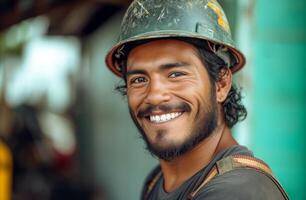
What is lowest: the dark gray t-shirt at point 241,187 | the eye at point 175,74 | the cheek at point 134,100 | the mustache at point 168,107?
the dark gray t-shirt at point 241,187

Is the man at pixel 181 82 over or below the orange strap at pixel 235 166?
over

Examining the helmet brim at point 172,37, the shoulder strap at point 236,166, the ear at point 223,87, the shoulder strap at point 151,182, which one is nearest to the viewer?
the shoulder strap at point 236,166

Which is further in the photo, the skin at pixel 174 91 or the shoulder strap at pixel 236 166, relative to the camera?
the skin at pixel 174 91

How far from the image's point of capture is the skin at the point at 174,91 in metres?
2.52

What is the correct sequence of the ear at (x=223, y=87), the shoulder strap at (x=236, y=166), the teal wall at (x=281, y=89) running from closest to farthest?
the shoulder strap at (x=236, y=166) → the ear at (x=223, y=87) → the teal wall at (x=281, y=89)

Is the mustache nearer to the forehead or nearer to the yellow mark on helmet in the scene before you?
the forehead

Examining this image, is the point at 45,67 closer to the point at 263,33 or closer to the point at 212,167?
the point at 263,33

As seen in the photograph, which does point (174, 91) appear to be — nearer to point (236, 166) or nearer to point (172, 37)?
point (172, 37)

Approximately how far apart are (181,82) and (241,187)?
1.93 ft

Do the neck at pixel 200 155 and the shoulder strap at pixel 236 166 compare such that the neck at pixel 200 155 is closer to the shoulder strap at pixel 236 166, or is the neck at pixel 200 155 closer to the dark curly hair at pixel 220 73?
the dark curly hair at pixel 220 73

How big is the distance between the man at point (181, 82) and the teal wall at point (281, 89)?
6.29ft

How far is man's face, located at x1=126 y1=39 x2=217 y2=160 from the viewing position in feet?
8.25

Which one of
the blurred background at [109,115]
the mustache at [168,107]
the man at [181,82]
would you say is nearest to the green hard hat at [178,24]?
the man at [181,82]

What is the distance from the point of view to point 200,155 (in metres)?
2.66
